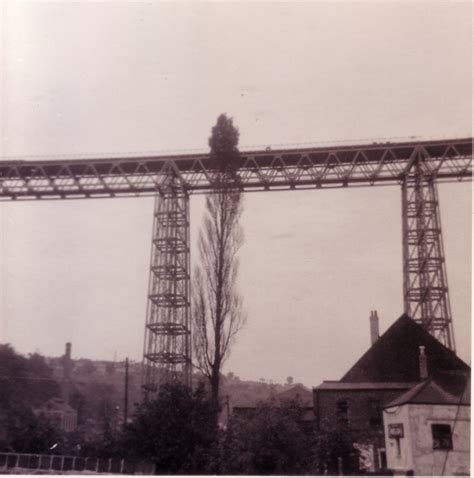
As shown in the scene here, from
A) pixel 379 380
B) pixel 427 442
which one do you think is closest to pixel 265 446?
pixel 427 442

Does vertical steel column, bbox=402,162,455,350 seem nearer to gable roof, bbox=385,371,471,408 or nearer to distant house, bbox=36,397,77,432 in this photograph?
gable roof, bbox=385,371,471,408

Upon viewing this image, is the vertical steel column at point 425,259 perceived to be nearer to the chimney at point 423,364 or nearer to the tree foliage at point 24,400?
the chimney at point 423,364

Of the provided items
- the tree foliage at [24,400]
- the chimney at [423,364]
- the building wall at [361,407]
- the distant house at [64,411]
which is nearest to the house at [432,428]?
the chimney at [423,364]

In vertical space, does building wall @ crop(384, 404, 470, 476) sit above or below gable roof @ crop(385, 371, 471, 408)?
below

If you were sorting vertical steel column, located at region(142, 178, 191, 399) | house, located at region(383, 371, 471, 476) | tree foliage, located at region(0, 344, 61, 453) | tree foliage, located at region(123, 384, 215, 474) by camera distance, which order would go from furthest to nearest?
vertical steel column, located at region(142, 178, 191, 399), tree foliage, located at region(0, 344, 61, 453), tree foliage, located at region(123, 384, 215, 474), house, located at region(383, 371, 471, 476)

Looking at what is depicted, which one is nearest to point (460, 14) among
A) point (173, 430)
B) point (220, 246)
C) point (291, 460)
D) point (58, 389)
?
point (220, 246)

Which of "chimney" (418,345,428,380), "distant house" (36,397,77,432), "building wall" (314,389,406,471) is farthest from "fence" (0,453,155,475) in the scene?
"distant house" (36,397,77,432)

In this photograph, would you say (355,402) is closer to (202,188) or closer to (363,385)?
(363,385)

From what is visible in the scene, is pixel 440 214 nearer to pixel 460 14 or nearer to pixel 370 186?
pixel 370 186
